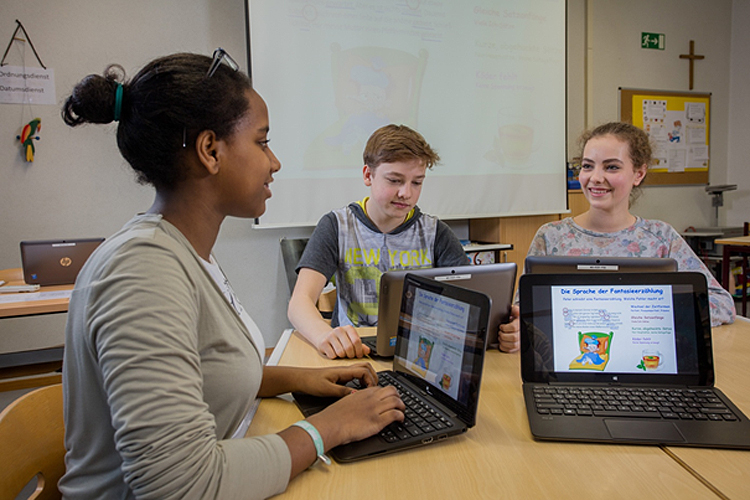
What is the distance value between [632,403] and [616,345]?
0.12 meters

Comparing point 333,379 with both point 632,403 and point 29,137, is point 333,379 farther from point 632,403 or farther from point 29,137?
point 29,137

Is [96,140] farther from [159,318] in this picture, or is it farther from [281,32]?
[159,318]

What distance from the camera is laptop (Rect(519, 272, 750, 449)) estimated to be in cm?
87

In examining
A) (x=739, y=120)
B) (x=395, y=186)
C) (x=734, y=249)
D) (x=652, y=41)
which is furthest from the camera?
(x=739, y=120)

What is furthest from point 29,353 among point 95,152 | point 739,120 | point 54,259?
point 739,120

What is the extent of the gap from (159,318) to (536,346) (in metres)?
0.69

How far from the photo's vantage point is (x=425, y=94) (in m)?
3.22

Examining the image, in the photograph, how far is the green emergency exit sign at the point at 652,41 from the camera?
4.09 m

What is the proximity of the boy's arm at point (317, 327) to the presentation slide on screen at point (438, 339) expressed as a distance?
0.91 feet

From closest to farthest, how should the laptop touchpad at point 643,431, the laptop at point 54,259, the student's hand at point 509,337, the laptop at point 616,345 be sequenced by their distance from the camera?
1. the laptop touchpad at point 643,431
2. the laptop at point 616,345
3. the student's hand at point 509,337
4. the laptop at point 54,259

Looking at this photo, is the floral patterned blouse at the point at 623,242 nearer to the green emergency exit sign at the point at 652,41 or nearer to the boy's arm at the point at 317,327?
the boy's arm at the point at 317,327

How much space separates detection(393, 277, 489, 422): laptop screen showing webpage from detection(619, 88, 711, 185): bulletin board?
387cm

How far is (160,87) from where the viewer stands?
0.75 meters

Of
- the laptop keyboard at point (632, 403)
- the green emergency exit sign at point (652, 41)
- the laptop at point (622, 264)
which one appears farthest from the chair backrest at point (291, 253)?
the green emergency exit sign at point (652, 41)
